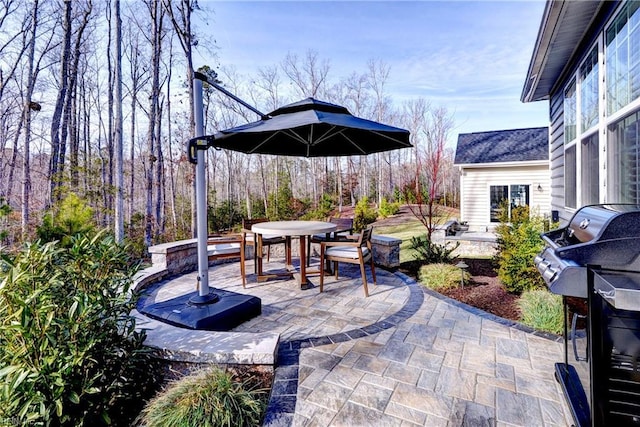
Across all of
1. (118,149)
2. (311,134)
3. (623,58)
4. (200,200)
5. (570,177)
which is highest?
(118,149)

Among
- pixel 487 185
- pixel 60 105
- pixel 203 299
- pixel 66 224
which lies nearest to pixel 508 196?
pixel 487 185

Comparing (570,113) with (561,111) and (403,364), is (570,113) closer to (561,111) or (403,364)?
(561,111)

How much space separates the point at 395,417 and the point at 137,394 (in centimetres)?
167

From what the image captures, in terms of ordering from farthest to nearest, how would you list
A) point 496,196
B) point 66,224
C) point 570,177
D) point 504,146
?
point 504,146
point 496,196
point 66,224
point 570,177

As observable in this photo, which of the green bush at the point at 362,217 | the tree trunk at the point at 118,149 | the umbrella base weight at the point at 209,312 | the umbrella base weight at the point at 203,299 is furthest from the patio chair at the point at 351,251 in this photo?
the green bush at the point at 362,217

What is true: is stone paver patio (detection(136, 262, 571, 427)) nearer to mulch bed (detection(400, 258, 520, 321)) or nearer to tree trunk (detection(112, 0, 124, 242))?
mulch bed (detection(400, 258, 520, 321))

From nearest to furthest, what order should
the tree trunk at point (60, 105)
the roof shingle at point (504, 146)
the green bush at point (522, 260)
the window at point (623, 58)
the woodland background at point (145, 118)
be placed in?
the window at point (623, 58) < the green bush at point (522, 260) < the tree trunk at point (60, 105) < the woodland background at point (145, 118) < the roof shingle at point (504, 146)

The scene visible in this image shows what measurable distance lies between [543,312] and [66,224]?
22.4ft

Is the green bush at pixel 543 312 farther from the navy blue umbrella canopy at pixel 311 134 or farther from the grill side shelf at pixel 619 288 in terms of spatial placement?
the navy blue umbrella canopy at pixel 311 134

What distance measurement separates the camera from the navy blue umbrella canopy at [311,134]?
2.91 metres

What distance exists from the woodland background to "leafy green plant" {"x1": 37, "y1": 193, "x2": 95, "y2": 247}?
0.47 feet

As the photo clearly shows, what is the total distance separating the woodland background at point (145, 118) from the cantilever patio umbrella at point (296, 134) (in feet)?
8.58

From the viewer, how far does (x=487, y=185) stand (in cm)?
1089

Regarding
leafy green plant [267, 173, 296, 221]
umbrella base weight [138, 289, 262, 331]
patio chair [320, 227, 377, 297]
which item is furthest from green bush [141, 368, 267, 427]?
leafy green plant [267, 173, 296, 221]
